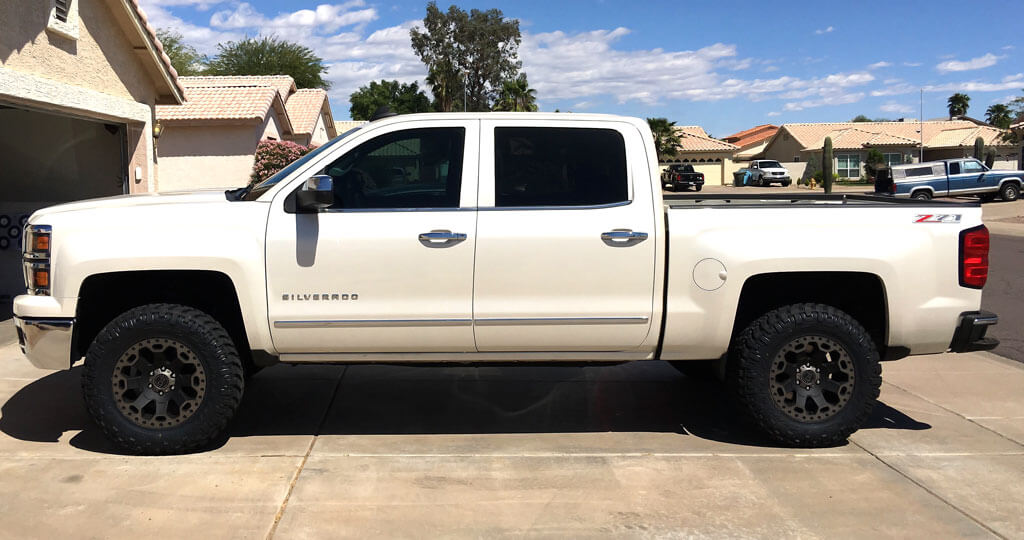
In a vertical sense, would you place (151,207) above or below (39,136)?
below

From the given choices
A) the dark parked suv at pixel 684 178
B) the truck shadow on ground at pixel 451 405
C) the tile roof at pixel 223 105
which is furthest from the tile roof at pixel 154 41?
the dark parked suv at pixel 684 178

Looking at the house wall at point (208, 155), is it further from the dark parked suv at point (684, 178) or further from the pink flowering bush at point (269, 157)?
the dark parked suv at point (684, 178)

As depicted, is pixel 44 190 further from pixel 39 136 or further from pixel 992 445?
pixel 992 445

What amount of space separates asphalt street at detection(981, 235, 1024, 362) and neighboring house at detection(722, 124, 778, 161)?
52632 mm

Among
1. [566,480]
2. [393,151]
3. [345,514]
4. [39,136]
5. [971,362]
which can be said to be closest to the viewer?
[345,514]

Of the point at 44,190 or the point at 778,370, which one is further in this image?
the point at 44,190

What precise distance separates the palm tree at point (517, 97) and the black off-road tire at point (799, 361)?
5752 cm

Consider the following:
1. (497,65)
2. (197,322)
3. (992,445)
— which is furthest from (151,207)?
(497,65)

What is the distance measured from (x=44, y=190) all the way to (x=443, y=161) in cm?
937

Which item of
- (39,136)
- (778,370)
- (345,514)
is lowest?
(345,514)

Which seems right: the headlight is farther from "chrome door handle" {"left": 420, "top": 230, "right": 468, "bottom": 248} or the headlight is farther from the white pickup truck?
"chrome door handle" {"left": 420, "top": 230, "right": 468, "bottom": 248}

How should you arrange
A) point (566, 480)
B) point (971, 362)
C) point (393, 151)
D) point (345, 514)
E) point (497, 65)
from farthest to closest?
point (497, 65) < point (971, 362) < point (393, 151) < point (566, 480) < point (345, 514)

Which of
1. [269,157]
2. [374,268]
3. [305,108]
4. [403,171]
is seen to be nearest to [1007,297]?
[403,171]

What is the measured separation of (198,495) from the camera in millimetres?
4531
